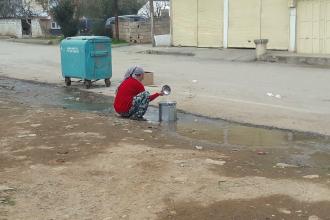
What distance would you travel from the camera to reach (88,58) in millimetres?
13703

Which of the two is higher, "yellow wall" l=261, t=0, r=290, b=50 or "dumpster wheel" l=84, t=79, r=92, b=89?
"yellow wall" l=261, t=0, r=290, b=50

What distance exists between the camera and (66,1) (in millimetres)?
38625

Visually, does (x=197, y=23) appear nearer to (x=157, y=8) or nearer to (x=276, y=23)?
(x=276, y=23)

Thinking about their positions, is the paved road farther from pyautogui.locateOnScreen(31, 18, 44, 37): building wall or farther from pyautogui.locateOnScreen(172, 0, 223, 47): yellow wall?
pyautogui.locateOnScreen(31, 18, 44, 37): building wall

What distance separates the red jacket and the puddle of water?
0.48 meters

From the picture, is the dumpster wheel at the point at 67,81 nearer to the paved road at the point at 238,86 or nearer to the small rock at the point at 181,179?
the paved road at the point at 238,86

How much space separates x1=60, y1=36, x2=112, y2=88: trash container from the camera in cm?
1368

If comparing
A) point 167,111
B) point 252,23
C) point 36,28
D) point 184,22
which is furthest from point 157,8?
point 167,111

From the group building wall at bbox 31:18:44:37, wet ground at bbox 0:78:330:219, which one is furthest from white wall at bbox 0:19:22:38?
wet ground at bbox 0:78:330:219

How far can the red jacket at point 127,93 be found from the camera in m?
9.63

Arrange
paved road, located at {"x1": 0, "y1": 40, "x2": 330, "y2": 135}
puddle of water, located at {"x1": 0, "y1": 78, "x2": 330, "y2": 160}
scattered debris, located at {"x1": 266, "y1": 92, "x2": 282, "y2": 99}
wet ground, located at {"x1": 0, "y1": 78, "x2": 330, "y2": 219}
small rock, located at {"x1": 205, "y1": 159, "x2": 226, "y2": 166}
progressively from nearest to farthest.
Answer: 1. wet ground, located at {"x1": 0, "y1": 78, "x2": 330, "y2": 219}
2. small rock, located at {"x1": 205, "y1": 159, "x2": 226, "y2": 166}
3. puddle of water, located at {"x1": 0, "y1": 78, "x2": 330, "y2": 160}
4. paved road, located at {"x1": 0, "y1": 40, "x2": 330, "y2": 135}
5. scattered debris, located at {"x1": 266, "y1": 92, "x2": 282, "y2": 99}

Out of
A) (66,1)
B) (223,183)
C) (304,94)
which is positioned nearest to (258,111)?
(304,94)

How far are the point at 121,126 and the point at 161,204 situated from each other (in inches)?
152

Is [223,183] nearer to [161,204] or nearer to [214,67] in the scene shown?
[161,204]
